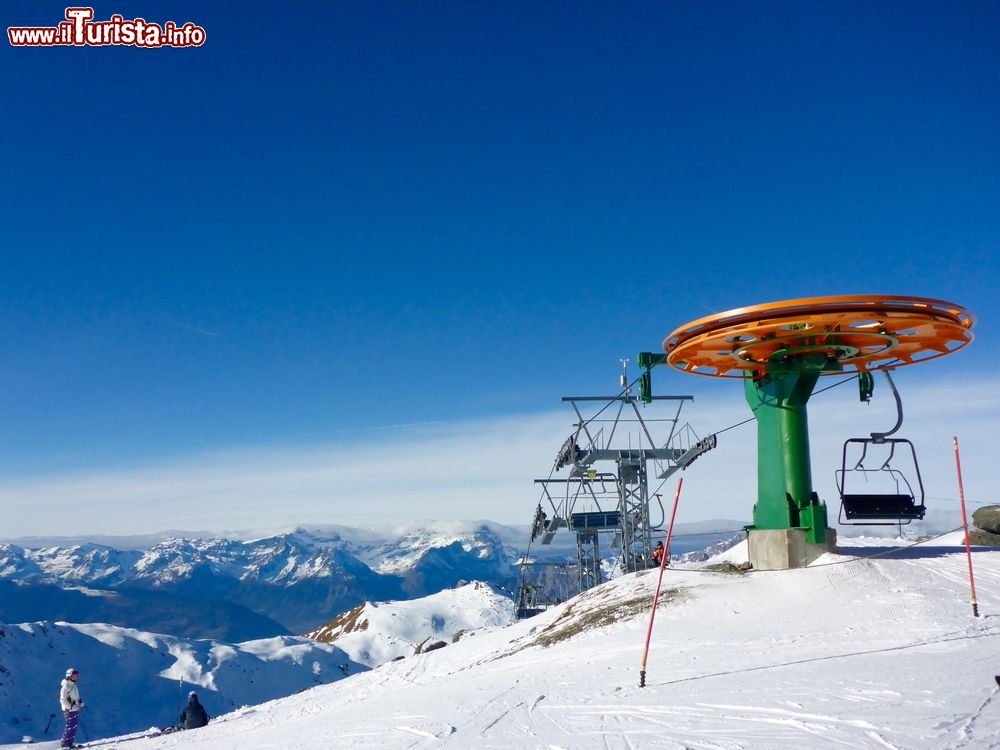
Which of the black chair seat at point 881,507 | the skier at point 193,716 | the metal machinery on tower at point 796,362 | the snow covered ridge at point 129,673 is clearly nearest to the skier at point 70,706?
the skier at point 193,716

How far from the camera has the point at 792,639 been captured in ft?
43.4

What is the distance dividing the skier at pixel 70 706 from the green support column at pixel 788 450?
16024 millimetres

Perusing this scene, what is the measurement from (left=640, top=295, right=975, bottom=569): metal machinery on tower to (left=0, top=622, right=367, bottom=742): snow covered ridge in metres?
93.9

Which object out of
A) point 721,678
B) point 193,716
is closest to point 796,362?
point 721,678

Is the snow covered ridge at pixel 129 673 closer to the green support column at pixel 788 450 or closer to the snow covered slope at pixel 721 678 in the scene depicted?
the snow covered slope at pixel 721 678

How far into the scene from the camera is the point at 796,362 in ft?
64.6

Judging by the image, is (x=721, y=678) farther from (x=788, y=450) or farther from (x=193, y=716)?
(x=193, y=716)

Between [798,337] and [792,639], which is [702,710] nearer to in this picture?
[792,639]

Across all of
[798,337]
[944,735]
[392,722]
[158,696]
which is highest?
[798,337]

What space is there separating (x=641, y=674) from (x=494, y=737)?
2913mm

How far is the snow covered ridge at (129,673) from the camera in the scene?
103 meters

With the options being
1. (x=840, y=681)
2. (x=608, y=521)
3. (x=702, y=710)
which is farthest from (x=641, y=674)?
(x=608, y=521)

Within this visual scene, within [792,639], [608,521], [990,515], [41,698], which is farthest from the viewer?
[41,698]

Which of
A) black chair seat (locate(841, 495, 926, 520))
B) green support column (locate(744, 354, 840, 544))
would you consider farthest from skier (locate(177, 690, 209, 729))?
black chair seat (locate(841, 495, 926, 520))
